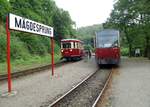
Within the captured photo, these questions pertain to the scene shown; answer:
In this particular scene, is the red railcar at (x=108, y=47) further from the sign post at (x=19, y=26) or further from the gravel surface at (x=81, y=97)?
the gravel surface at (x=81, y=97)

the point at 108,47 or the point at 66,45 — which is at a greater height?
the point at 66,45

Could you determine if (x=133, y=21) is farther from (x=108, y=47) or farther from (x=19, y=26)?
(x=19, y=26)

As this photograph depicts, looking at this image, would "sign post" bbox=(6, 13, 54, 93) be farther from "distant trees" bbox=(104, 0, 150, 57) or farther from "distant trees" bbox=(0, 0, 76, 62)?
"distant trees" bbox=(104, 0, 150, 57)

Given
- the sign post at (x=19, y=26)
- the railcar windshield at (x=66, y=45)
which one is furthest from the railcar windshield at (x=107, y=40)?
the railcar windshield at (x=66, y=45)

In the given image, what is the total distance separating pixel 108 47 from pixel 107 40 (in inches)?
26.7

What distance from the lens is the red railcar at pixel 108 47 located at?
1070 inches

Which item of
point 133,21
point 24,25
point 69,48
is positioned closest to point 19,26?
point 24,25

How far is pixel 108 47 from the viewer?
89.4 feet

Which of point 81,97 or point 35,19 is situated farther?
point 35,19

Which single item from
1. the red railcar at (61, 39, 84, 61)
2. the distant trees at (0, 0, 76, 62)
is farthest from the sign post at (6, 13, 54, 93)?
the red railcar at (61, 39, 84, 61)

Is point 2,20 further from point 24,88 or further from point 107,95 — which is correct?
point 107,95

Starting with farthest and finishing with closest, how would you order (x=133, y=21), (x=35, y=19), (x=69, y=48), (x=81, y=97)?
(x=35, y=19) → (x=133, y=21) → (x=69, y=48) → (x=81, y=97)

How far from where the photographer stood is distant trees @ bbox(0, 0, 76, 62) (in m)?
37.5

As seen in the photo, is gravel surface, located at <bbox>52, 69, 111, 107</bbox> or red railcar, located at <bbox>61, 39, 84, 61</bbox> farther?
red railcar, located at <bbox>61, 39, 84, 61</bbox>
